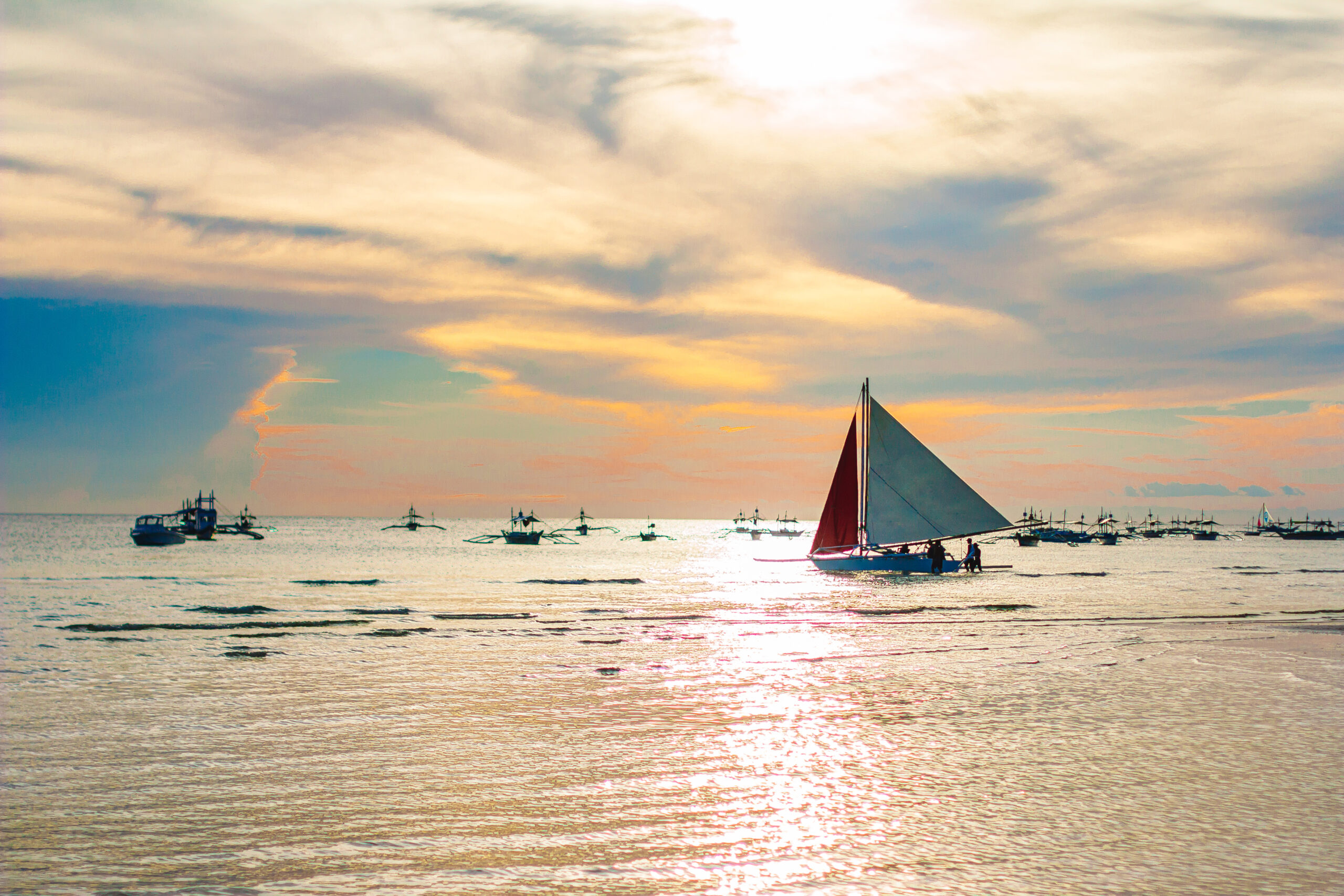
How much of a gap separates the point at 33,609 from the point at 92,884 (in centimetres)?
3275

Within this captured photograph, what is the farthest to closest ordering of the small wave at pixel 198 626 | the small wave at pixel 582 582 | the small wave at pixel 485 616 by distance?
1. the small wave at pixel 582 582
2. the small wave at pixel 485 616
3. the small wave at pixel 198 626

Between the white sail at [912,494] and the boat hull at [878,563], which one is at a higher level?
the white sail at [912,494]

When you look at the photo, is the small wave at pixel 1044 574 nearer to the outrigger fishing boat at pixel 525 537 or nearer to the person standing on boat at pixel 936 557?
the person standing on boat at pixel 936 557

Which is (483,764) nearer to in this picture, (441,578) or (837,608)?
(837,608)

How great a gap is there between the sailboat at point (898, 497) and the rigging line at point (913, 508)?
30 millimetres

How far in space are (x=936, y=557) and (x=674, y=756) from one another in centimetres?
4921

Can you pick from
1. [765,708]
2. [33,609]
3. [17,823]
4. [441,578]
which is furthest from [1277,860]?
[441,578]

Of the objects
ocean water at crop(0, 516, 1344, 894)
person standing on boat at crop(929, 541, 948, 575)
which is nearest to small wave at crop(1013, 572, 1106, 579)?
person standing on boat at crop(929, 541, 948, 575)

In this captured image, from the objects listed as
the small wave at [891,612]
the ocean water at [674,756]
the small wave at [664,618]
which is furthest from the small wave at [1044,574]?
the small wave at [664,618]

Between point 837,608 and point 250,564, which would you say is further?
point 250,564

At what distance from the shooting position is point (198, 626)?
2902cm

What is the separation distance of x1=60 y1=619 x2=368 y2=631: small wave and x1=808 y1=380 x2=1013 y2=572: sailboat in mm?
30549

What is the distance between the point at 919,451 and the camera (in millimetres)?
53250

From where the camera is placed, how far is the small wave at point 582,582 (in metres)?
52.4
